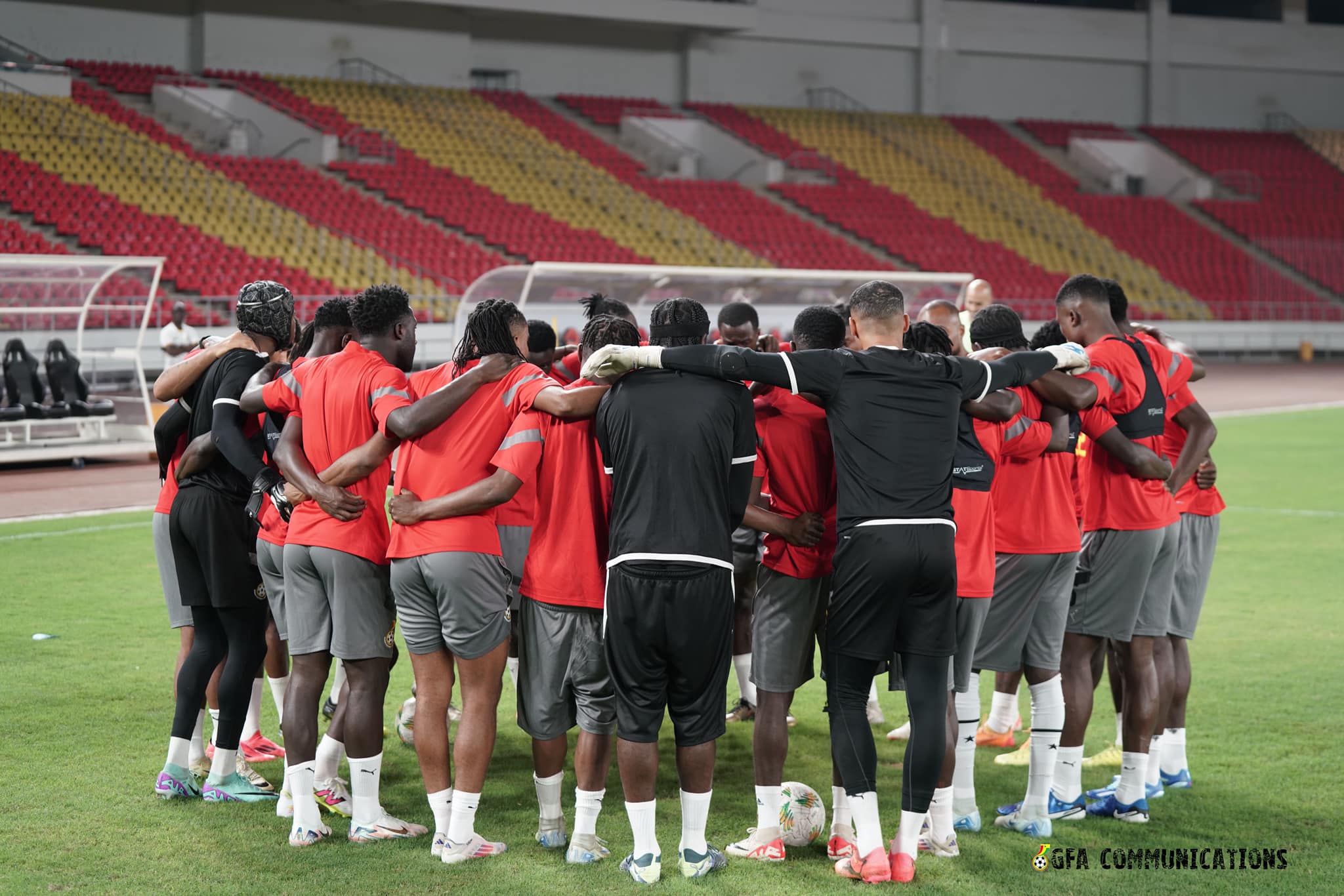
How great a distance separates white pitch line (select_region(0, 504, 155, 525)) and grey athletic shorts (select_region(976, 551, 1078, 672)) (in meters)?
10.5

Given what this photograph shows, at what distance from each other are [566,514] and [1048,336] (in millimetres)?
2611

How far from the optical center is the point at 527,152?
3672 cm

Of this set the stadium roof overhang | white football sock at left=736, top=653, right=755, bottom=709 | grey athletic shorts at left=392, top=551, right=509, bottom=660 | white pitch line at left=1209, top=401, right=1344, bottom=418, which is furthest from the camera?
the stadium roof overhang

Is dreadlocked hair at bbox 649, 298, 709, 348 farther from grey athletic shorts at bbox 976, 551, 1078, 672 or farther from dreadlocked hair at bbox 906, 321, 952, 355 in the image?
grey athletic shorts at bbox 976, 551, 1078, 672

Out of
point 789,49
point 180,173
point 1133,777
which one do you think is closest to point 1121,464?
point 1133,777

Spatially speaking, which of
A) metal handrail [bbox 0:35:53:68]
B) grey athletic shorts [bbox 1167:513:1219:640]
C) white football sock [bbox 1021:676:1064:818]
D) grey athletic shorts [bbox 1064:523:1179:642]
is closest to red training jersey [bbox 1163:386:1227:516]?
grey athletic shorts [bbox 1167:513:1219:640]

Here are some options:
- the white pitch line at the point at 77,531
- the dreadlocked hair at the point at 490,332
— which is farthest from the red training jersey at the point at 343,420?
the white pitch line at the point at 77,531

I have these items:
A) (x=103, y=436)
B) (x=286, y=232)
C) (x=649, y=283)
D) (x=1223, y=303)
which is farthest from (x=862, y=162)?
(x=103, y=436)

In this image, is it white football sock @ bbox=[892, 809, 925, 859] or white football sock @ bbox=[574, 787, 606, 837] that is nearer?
white football sock @ bbox=[892, 809, 925, 859]

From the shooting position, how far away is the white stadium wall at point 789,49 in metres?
34.5

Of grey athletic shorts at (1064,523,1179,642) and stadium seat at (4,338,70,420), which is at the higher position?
stadium seat at (4,338,70,420)

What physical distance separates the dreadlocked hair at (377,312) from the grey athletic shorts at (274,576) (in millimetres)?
1005

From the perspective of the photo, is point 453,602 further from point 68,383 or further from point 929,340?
point 68,383

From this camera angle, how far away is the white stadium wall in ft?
113
